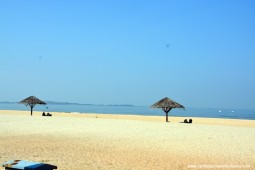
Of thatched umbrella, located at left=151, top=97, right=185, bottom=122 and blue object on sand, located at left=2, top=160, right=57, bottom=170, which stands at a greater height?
thatched umbrella, located at left=151, top=97, right=185, bottom=122

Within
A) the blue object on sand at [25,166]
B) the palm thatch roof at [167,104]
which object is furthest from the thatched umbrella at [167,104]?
the blue object on sand at [25,166]

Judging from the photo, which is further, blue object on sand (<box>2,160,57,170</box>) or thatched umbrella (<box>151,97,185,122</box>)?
thatched umbrella (<box>151,97,185,122</box>)

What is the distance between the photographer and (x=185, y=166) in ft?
31.4

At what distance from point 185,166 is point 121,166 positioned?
70.9 inches

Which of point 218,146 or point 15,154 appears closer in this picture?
point 15,154

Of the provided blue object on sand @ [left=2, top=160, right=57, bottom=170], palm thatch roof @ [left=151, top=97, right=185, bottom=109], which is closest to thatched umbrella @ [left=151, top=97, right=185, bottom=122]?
palm thatch roof @ [left=151, top=97, right=185, bottom=109]

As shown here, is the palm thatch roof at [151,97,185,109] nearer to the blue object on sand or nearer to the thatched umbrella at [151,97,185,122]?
the thatched umbrella at [151,97,185,122]

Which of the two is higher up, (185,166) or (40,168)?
(40,168)

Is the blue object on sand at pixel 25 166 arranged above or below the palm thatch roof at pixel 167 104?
below

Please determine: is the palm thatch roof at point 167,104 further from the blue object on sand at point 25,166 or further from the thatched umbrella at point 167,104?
the blue object on sand at point 25,166

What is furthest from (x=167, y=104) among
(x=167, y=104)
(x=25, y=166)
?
(x=25, y=166)

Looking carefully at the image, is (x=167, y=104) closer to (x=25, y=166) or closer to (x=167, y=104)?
Answer: (x=167, y=104)

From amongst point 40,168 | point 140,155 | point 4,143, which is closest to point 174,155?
point 140,155

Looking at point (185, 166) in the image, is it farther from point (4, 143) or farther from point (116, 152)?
point (4, 143)
